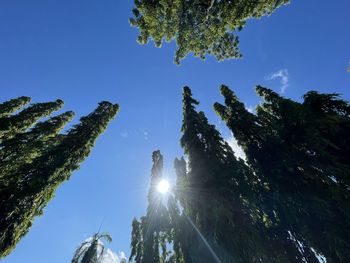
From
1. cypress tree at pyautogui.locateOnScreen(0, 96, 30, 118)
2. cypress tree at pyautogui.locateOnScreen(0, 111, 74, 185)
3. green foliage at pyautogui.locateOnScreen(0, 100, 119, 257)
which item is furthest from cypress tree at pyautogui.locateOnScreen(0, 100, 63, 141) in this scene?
cypress tree at pyautogui.locateOnScreen(0, 96, 30, 118)

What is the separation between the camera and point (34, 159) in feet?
51.0

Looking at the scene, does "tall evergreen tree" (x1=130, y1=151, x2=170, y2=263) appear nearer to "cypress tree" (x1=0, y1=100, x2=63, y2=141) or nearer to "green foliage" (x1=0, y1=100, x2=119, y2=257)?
"green foliage" (x1=0, y1=100, x2=119, y2=257)

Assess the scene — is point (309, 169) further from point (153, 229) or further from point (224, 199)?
point (153, 229)

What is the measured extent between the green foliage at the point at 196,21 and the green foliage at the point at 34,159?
8790 mm

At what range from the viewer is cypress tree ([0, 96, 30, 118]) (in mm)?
23397

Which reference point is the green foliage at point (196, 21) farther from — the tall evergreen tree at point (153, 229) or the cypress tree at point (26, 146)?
the tall evergreen tree at point (153, 229)

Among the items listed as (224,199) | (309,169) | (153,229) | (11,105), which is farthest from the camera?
(153,229)

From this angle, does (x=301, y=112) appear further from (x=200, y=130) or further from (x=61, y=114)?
(x=61, y=114)

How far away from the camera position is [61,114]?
→ 26.4 meters

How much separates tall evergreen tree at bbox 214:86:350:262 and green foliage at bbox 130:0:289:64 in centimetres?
715

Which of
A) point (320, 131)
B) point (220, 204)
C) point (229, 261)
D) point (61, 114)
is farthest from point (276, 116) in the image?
point (61, 114)

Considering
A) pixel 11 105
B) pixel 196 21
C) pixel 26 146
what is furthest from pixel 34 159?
pixel 196 21

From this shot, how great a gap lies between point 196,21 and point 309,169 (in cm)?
1396

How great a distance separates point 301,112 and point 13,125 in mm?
23123
